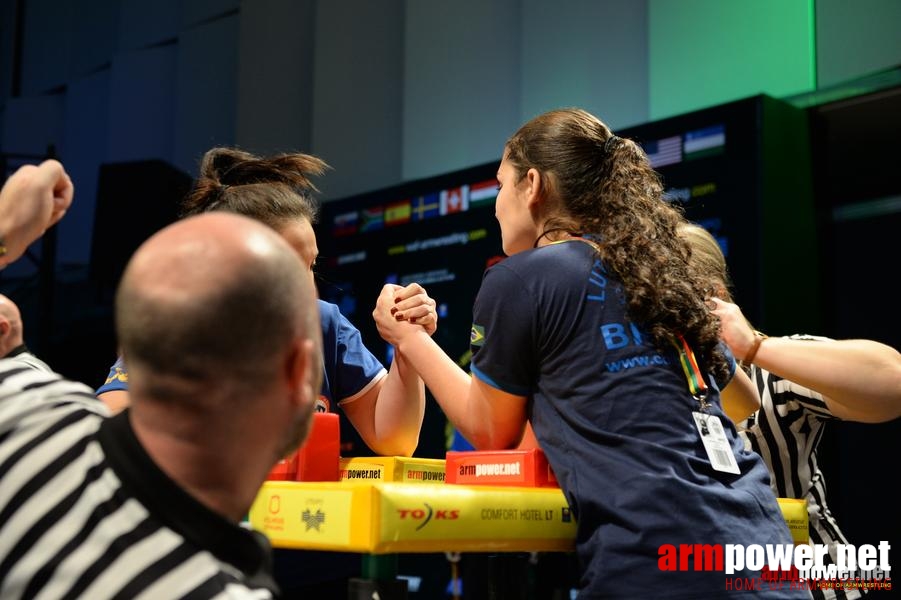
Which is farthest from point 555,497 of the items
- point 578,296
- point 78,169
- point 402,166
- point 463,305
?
point 78,169

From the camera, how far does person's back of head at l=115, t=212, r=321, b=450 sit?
701mm

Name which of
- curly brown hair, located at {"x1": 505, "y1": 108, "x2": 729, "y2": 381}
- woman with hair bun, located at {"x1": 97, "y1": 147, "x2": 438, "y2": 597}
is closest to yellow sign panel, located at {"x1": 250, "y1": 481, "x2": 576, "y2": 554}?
curly brown hair, located at {"x1": 505, "y1": 108, "x2": 729, "y2": 381}

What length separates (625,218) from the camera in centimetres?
149

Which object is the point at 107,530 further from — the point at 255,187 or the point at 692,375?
the point at 255,187

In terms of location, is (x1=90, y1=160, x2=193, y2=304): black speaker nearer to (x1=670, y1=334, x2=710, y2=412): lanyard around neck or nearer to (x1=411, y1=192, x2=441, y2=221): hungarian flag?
(x1=411, y1=192, x2=441, y2=221): hungarian flag

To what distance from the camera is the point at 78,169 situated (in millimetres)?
7945

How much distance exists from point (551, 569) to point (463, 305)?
10.4ft

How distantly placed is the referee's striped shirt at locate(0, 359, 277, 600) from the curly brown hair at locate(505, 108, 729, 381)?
80 centimetres

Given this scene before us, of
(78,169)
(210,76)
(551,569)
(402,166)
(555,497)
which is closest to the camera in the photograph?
(555,497)

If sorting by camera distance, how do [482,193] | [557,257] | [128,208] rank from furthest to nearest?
[128,208], [482,193], [557,257]

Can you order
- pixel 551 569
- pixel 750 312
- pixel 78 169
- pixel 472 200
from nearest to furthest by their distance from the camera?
1. pixel 551 569
2. pixel 750 312
3. pixel 472 200
4. pixel 78 169

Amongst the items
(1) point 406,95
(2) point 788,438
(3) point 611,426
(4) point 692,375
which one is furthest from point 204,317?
(1) point 406,95

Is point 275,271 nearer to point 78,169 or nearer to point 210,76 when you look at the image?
point 210,76

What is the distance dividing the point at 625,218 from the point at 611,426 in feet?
1.23
